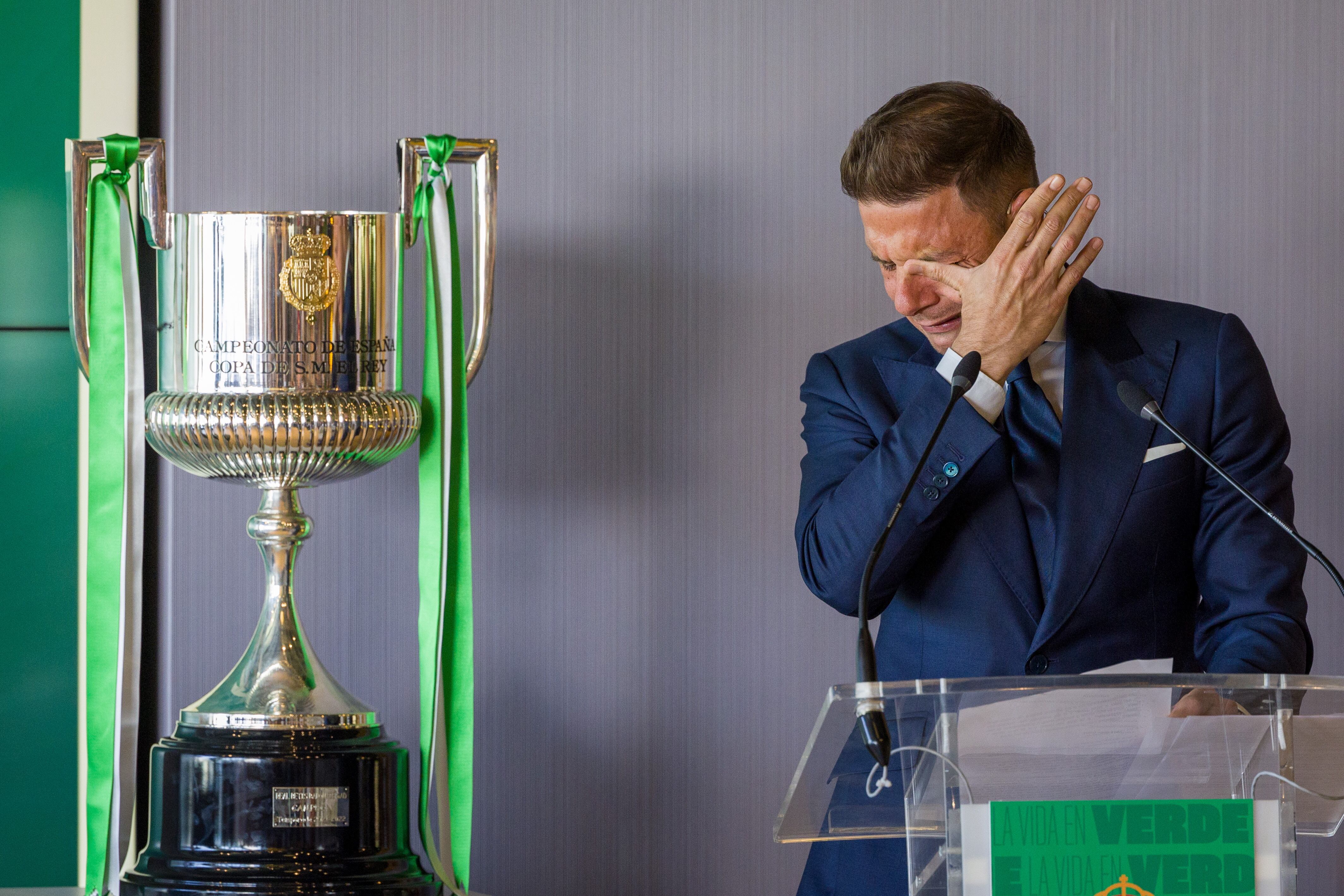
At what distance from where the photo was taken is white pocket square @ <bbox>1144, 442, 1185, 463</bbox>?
152cm

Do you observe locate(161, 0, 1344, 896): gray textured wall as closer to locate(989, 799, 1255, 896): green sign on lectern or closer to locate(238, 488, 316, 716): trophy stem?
locate(238, 488, 316, 716): trophy stem

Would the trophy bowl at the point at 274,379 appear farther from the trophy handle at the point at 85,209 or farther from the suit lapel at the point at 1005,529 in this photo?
the suit lapel at the point at 1005,529

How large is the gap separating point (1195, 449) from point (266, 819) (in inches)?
39.5

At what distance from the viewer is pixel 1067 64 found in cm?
213

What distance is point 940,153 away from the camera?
157cm

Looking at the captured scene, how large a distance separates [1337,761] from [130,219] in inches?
54.2

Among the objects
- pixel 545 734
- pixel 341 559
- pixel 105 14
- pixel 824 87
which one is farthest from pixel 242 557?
pixel 824 87

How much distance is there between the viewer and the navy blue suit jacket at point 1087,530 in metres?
1.44

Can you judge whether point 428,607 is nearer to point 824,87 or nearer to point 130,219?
point 130,219

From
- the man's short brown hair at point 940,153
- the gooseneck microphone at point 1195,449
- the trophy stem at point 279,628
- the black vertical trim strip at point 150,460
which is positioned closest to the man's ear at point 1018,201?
the man's short brown hair at point 940,153

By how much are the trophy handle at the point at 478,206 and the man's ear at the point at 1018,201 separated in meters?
0.62

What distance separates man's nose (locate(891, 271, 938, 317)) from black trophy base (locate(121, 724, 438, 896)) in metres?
0.76

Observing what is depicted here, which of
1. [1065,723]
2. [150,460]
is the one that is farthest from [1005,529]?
[150,460]

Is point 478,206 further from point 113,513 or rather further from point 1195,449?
point 1195,449
